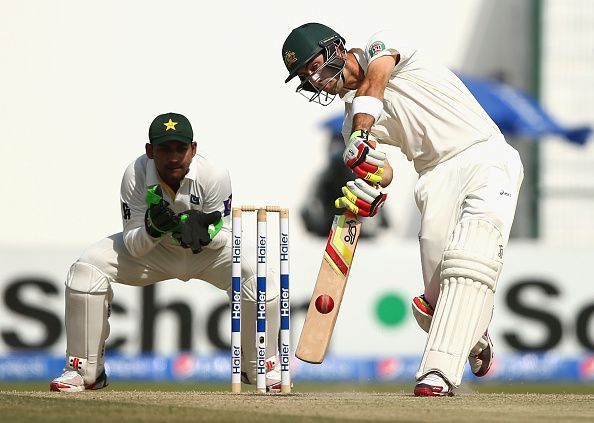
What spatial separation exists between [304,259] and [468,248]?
4.18m

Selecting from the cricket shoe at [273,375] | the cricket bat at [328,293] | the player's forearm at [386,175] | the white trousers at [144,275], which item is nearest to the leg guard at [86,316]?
the white trousers at [144,275]

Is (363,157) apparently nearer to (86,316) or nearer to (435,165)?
(435,165)

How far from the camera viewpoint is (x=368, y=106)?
5.69 m

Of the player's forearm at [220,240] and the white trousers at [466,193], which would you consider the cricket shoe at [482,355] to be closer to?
the white trousers at [466,193]

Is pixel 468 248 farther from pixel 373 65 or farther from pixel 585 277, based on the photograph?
pixel 585 277

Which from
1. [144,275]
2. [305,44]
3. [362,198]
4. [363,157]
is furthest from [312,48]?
[144,275]

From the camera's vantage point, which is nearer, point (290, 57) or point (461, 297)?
point (461, 297)

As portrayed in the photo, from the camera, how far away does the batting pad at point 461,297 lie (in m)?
5.59

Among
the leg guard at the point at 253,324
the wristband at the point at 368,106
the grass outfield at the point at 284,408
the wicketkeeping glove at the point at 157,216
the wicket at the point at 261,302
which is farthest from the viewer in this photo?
the leg guard at the point at 253,324

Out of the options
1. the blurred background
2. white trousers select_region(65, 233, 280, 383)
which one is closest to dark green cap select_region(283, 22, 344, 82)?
white trousers select_region(65, 233, 280, 383)

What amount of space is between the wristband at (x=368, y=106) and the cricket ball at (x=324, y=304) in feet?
2.29

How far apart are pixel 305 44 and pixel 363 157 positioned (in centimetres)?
50

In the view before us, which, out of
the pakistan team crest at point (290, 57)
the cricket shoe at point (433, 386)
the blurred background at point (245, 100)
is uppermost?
the blurred background at point (245, 100)

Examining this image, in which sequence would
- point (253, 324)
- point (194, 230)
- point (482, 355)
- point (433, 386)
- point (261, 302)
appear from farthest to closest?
point (253, 324), point (482, 355), point (194, 230), point (261, 302), point (433, 386)
